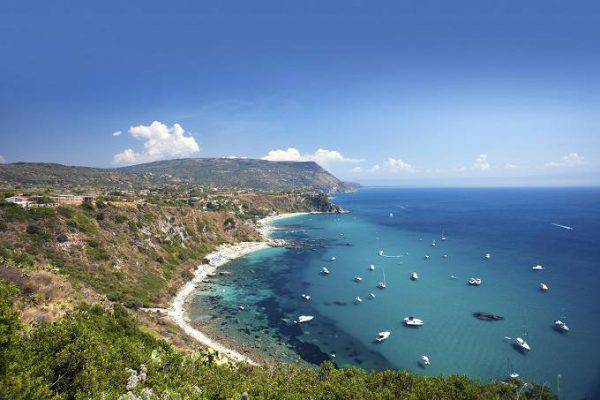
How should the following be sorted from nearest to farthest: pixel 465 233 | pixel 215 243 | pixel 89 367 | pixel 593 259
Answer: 1. pixel 89 367
2. pixel 593 259
3. pixel 215 243
4. pixel 465 233

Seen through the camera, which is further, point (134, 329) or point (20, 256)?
point (20, 256)

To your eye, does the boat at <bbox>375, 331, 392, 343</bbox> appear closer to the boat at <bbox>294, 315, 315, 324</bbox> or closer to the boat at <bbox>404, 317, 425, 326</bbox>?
the boat at <bbox>404, 317, 425, 326</bbox>

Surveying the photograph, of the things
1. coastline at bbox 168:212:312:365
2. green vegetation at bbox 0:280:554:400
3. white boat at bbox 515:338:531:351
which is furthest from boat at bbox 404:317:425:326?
green vegetation at bbox 0:280:554:400

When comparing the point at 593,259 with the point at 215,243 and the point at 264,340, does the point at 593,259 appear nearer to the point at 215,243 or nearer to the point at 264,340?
the point at 264,340

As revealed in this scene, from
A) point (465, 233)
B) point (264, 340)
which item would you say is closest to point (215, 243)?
point (264, 340)

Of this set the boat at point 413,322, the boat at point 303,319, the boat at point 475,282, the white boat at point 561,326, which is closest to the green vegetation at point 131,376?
the boat at point 303,319

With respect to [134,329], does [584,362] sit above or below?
below

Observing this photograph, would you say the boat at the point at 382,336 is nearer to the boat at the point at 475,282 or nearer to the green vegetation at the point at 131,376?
the green vegetation at the point at 131,376

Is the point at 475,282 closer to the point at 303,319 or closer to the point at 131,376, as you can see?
the point at 303,319
